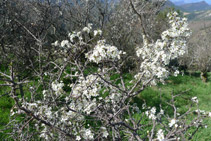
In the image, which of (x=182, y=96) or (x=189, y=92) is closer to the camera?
(x=182, y=96)

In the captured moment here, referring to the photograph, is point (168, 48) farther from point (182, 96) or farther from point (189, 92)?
point (189, 92)

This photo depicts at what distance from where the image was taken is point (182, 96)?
6477 mm

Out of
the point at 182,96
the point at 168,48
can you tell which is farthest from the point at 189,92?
the point at 168,48

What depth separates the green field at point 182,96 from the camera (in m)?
3.93

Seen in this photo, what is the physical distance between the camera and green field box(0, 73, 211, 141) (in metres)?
3.93

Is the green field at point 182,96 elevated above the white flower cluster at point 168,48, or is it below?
below

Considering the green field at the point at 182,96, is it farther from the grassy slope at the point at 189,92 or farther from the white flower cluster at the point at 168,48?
the white flower cluster at the point at 168,48

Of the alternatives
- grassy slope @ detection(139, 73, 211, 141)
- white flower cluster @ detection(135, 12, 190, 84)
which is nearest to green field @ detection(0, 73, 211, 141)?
grassy slope @ detection(139, 73, 211, 141)

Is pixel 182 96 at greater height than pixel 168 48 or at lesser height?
lesser

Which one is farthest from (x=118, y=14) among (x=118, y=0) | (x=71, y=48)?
(x=71, y=48)

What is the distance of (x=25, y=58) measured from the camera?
467 centimetres

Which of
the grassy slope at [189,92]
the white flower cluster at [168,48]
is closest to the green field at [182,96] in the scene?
the grassy slope at [189,92]

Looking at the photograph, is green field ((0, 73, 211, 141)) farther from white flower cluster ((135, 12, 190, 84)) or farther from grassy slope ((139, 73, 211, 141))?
white flower cluster ((135, 12, 190, 84))

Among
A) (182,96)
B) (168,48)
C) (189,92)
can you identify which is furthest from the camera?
(189,92)
